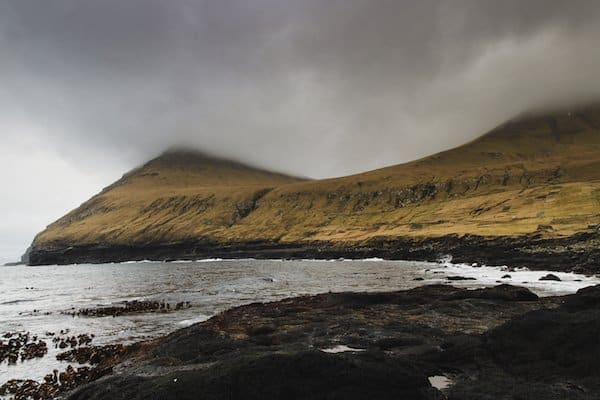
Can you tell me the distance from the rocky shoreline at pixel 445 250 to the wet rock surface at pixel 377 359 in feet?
175

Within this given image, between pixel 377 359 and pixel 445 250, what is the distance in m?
108

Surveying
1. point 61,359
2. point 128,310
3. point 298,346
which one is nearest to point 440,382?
point 298,346

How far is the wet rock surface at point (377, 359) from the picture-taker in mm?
10844

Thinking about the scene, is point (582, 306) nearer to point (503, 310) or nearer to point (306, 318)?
point (503, 310)

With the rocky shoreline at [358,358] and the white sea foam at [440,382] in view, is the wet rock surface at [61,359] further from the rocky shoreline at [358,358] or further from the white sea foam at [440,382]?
the white sea foam at [440,382]

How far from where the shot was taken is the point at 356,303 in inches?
1273

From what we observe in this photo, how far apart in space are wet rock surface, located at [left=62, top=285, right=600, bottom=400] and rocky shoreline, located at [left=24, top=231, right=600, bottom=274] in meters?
53.4

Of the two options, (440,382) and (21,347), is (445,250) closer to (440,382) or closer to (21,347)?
(21,347)

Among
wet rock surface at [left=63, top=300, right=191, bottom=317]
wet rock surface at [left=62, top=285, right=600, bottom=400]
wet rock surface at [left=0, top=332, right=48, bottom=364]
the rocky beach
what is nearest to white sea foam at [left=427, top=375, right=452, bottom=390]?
the rocky beach

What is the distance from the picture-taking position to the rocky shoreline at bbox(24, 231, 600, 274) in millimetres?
72562

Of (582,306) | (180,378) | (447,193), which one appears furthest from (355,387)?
(447,193)

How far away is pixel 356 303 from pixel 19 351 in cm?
2223

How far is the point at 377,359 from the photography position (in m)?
12.5

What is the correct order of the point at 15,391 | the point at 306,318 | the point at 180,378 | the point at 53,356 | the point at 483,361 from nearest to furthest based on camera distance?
the point at 180,378 → the point at 483,361 → the point at 15,391 → the point at 53,356 → the point at 306,318
